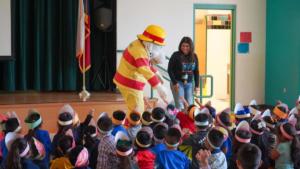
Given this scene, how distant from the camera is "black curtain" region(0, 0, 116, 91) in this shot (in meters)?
6.51

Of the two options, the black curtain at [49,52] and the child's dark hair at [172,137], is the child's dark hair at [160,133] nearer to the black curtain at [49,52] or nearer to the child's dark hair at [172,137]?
the child's dark hair at [172,137]

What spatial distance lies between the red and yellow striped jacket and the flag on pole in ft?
7.00

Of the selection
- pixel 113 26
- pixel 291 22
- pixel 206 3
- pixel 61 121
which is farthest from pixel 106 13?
pixel 61 121

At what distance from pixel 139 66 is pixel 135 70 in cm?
17

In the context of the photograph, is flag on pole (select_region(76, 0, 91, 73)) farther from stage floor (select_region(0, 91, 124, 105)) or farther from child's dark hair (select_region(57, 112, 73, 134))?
child's dark hair (select_region(57, 112, 73, 134))

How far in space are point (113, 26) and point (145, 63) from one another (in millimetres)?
2932

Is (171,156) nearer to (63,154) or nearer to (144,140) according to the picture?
(144,140)

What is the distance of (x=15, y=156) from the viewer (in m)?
2.35

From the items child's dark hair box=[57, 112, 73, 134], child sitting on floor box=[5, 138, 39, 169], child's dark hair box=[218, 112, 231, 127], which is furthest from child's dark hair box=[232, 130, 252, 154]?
child sitting on floor box=[5, 138, 39, 169]

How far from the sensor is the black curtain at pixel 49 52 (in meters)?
6.51

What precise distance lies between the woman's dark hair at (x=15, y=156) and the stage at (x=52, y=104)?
2.87m

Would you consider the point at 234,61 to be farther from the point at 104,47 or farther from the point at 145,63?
the point at 145,63

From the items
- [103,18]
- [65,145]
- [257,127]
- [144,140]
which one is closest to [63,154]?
[65,145]

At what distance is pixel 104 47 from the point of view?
7.06 m
